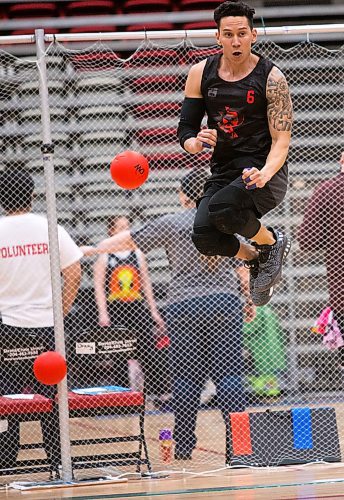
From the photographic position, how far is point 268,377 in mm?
8617

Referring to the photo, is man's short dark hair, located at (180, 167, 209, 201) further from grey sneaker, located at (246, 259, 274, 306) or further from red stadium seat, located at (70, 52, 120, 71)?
grey sneaker, located at (246, 259, 274, 306)

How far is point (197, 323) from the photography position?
23.3ft

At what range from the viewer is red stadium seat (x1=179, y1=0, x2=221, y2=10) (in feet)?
36.4

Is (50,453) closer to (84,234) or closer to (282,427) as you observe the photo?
(282,427)

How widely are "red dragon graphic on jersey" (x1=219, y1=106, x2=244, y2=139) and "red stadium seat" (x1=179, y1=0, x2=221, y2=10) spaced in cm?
602

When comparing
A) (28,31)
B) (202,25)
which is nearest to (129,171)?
(202,25)

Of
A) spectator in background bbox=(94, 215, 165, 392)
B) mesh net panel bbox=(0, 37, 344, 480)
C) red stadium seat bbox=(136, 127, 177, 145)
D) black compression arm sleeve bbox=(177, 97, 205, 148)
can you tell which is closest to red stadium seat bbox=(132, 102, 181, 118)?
mesh net panel bbox=(0, 37, 344, 480)

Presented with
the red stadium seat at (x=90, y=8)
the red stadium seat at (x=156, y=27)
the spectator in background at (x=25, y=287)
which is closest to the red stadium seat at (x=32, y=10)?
the red stadium seat at (x=90, y=8)

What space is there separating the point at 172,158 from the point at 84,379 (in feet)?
6.44

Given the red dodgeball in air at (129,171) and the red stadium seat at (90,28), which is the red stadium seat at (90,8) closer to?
the red stadium seat at (90,28)

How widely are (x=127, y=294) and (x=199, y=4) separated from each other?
445 centimetres

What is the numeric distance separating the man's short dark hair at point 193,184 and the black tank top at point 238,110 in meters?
1.64

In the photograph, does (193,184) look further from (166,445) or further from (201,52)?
(166,445)

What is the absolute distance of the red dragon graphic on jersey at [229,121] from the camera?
5367mm
